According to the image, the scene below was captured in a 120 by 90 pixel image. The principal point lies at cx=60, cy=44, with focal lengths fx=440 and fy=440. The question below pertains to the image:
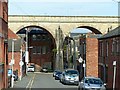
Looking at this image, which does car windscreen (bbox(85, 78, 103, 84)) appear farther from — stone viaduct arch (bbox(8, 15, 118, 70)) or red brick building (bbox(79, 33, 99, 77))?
stone viaduct arch (bbox(8, 15, 118, 70))

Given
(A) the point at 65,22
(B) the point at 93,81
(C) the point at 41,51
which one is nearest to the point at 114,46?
(B) the point at 93,81

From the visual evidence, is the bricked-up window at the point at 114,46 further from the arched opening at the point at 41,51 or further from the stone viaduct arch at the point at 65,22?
the arched opening at the point at 41,51

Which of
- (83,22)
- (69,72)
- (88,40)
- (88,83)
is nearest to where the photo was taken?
(88,83)

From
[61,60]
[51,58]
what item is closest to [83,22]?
[61,60]

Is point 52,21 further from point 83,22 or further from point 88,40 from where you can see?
point 88,40

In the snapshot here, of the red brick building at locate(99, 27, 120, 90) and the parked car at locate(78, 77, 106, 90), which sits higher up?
the red brick building at locate(99, 27, 120, 90)

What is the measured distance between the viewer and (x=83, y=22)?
328ft

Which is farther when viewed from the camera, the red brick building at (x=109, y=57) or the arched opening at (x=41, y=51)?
the arched opening at (x=41, y=51)

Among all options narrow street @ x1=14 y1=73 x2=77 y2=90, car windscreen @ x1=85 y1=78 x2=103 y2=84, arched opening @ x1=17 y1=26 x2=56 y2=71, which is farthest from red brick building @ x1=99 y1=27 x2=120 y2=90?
arched opening @ x1=17 y1=26 x2=56 y2=71

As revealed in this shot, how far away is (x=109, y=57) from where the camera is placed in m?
38.8

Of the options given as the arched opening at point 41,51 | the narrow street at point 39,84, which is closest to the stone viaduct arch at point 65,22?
the arched opening at point 41,51

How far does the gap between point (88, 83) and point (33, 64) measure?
81.4 m

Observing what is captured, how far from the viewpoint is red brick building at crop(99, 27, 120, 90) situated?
34.9 metres

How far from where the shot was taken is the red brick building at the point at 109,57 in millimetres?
34938
